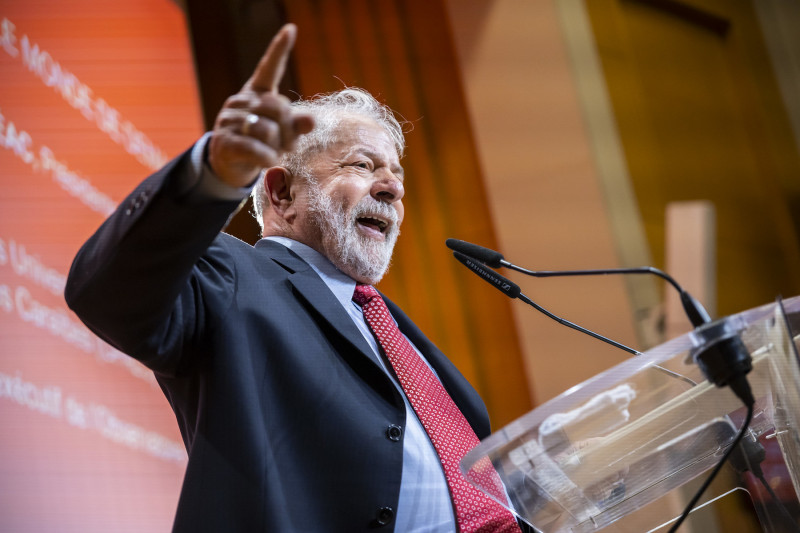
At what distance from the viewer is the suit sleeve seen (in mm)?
1009

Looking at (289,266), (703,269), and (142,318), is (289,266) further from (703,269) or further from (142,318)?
(703,269)

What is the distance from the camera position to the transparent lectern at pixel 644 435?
2.94 ft

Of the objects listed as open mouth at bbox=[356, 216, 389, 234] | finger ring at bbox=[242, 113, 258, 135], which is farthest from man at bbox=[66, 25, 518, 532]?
open mouth at bbox=[356, 216, 389, 234]

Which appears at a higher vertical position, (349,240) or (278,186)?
(278,186)

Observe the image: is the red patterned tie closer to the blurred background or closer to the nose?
the nose

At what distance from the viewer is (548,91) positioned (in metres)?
3.65

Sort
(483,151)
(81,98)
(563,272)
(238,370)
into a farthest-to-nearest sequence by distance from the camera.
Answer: (483,151), (81,98), (238,370), (563,272)

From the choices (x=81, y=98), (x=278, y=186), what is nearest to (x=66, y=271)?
(x=81, y=98)

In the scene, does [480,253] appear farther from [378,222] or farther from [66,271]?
[66,271]

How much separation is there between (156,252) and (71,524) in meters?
1.28

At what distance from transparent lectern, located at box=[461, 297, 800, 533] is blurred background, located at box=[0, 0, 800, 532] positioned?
1456mm

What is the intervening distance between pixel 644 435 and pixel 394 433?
0.42 meters

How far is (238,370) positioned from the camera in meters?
1.22

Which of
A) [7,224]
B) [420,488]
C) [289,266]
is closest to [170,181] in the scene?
[289,266]
